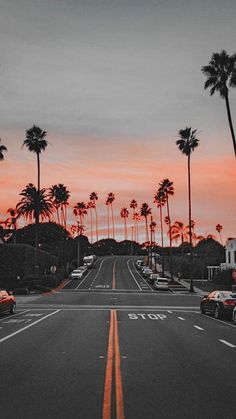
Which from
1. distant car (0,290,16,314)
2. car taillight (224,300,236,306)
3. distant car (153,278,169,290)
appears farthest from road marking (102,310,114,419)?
distant car (153,278,169,290)

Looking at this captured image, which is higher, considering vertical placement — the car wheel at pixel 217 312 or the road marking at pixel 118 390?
the car wheel at pixel 217 312

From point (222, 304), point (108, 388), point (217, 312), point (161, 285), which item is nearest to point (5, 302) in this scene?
point (217, 312)

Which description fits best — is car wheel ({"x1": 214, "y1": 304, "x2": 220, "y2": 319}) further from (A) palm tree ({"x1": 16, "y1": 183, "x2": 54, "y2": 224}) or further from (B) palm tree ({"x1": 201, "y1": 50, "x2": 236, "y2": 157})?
(A) palm tree ({"x1": 16, "y1": 183, "x2": 54, "y2": 224})

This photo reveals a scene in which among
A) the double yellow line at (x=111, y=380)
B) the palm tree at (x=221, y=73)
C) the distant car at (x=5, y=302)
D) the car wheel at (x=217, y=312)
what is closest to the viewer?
the double yellow line at (x=111, y=380)

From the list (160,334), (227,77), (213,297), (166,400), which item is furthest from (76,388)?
(227,77)

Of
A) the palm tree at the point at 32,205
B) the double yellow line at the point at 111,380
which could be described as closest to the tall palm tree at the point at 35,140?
the palm tree at the point at 32,205

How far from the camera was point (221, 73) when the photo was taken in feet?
123

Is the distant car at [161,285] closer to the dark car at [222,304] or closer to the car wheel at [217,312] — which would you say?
the dark car at [222,304]

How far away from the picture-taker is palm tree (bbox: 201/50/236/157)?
36.8 m

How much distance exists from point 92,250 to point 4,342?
570 feet

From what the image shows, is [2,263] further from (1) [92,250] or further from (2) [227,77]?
(1) [92,250]

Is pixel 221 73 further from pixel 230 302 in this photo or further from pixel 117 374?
pixel 117 374

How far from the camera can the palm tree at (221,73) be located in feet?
121

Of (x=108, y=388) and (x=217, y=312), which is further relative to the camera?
(x=217, y=312)
